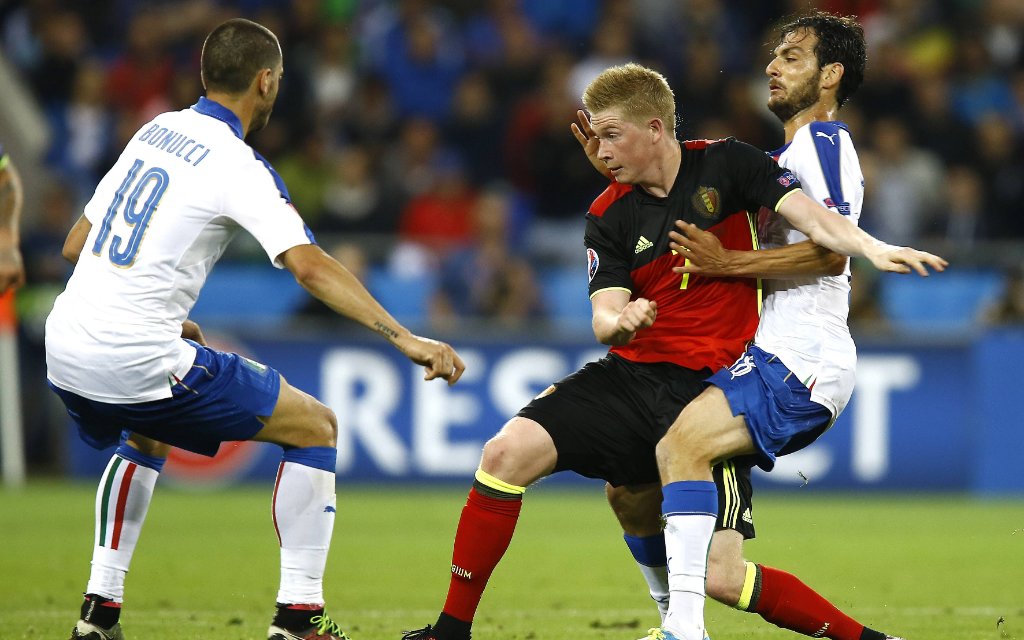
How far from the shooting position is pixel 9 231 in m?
6.52

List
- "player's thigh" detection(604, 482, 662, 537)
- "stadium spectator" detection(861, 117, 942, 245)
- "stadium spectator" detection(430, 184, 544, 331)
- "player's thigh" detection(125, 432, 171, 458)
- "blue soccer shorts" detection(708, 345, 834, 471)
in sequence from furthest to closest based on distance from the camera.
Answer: "stadium spectator" detection(861, 117, 942, 245), "stadium spectator" detection(430, 184, 544, 331), "player's thigh" detection(125, 432, 171, 458), "player's thigh" detection(604, 482, 662, 537), "blue soccer shorts" detection(708, 345, 834, 471)

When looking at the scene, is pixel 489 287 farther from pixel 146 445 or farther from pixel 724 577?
pixel 724 577

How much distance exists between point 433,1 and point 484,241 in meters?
4.13

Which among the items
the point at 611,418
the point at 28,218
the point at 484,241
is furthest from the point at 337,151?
the point at 611,418

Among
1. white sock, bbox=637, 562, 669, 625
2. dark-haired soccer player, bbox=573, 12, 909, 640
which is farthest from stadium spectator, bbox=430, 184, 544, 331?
dark-haired soccer player, bbox=573, 12, 909, 640

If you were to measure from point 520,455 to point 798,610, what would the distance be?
1139 millimetres

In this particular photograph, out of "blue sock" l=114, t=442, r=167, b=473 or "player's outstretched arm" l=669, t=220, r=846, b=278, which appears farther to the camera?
"blue sock" l=114, t=442, r=167, b=473

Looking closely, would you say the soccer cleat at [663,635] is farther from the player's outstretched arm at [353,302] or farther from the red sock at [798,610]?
the player's outstretched arm at [353,302]

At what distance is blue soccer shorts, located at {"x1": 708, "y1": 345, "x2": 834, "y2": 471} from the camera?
5.14 m

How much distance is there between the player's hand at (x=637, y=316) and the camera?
15.6ft

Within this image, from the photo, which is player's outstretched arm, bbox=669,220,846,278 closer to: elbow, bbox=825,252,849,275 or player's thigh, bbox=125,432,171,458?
elbow, bbox=825,252,849,275

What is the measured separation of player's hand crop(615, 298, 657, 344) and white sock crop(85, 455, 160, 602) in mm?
2005

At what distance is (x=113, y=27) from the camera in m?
16.5

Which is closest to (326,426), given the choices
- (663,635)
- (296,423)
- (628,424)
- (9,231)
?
(296,423)
